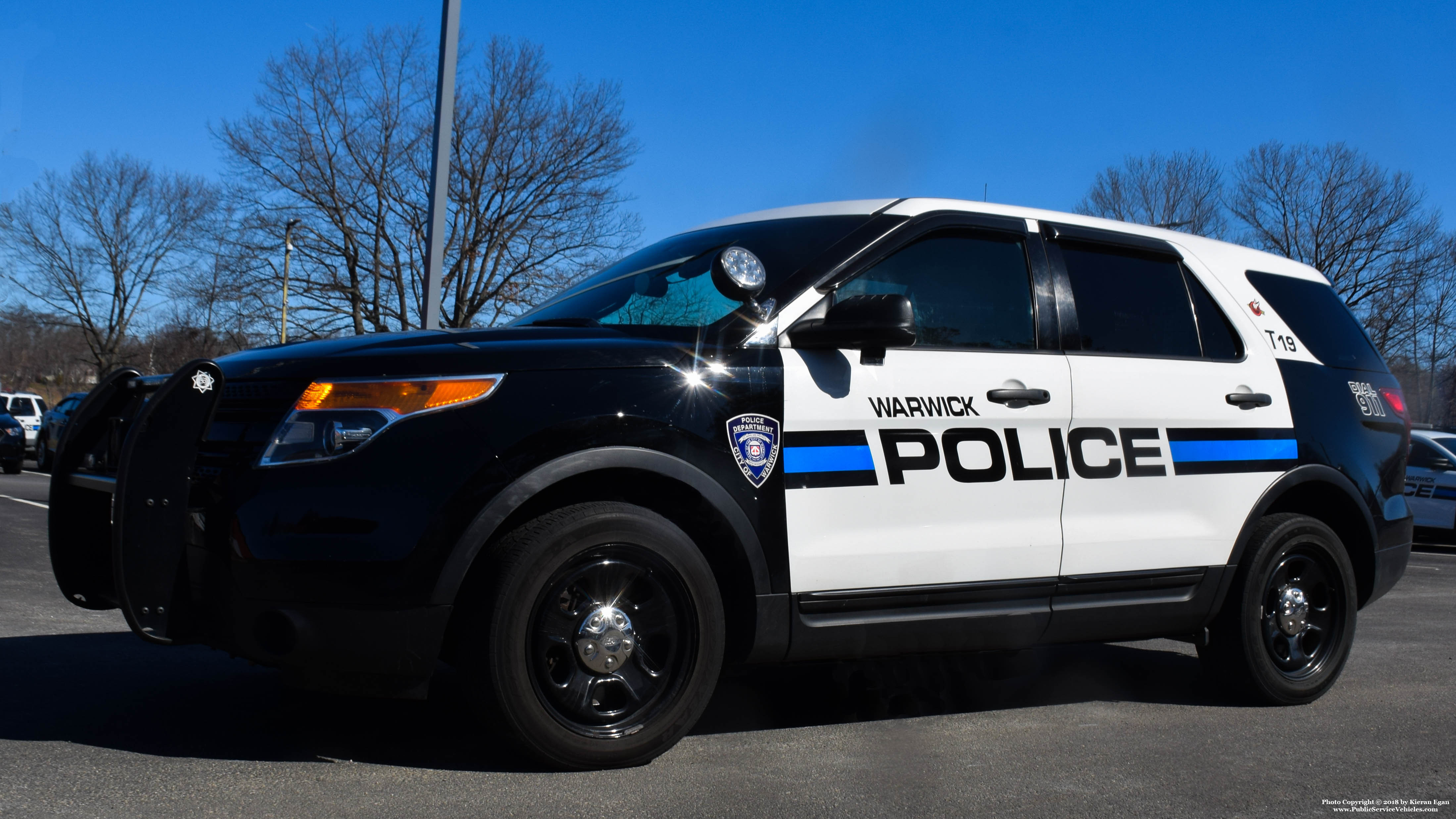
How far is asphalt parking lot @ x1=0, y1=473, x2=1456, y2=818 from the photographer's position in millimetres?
3279

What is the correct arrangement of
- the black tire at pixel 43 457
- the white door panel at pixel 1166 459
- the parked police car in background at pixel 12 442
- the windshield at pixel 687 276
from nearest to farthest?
the windshield at pixel 687 276 → the white door panel at pixel 1166 459 → the parked police car in background at pixel 12 442 → the black tire at pixel 43 457

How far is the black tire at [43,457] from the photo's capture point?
82.1 ft

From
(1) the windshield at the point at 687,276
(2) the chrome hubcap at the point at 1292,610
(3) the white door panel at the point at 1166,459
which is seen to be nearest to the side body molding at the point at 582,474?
(1) the windshield at the point at 687,276

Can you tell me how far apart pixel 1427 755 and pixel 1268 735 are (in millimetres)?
503

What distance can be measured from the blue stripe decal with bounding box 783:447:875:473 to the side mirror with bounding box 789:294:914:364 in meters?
0.33

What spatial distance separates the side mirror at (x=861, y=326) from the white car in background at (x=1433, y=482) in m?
13.6

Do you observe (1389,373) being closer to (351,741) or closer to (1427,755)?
(1427,755)

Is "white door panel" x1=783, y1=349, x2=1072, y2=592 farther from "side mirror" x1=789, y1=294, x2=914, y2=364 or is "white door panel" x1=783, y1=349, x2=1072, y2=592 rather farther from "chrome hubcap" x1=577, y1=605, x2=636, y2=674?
"chrome hubcap" x1=577, y1=605, x2=636, y2=674

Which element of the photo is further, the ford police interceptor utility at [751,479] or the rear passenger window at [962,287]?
the rear passenger window at [962,287]

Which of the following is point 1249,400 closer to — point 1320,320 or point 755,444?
point 1320,320

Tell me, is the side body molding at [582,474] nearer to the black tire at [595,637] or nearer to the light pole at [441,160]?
the black tire at [595,637]

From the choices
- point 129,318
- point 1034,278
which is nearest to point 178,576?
point 1034,278

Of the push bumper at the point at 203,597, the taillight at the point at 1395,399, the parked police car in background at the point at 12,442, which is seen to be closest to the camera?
the push bumper at the point at 203,597

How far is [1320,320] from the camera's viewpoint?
5.41 m
